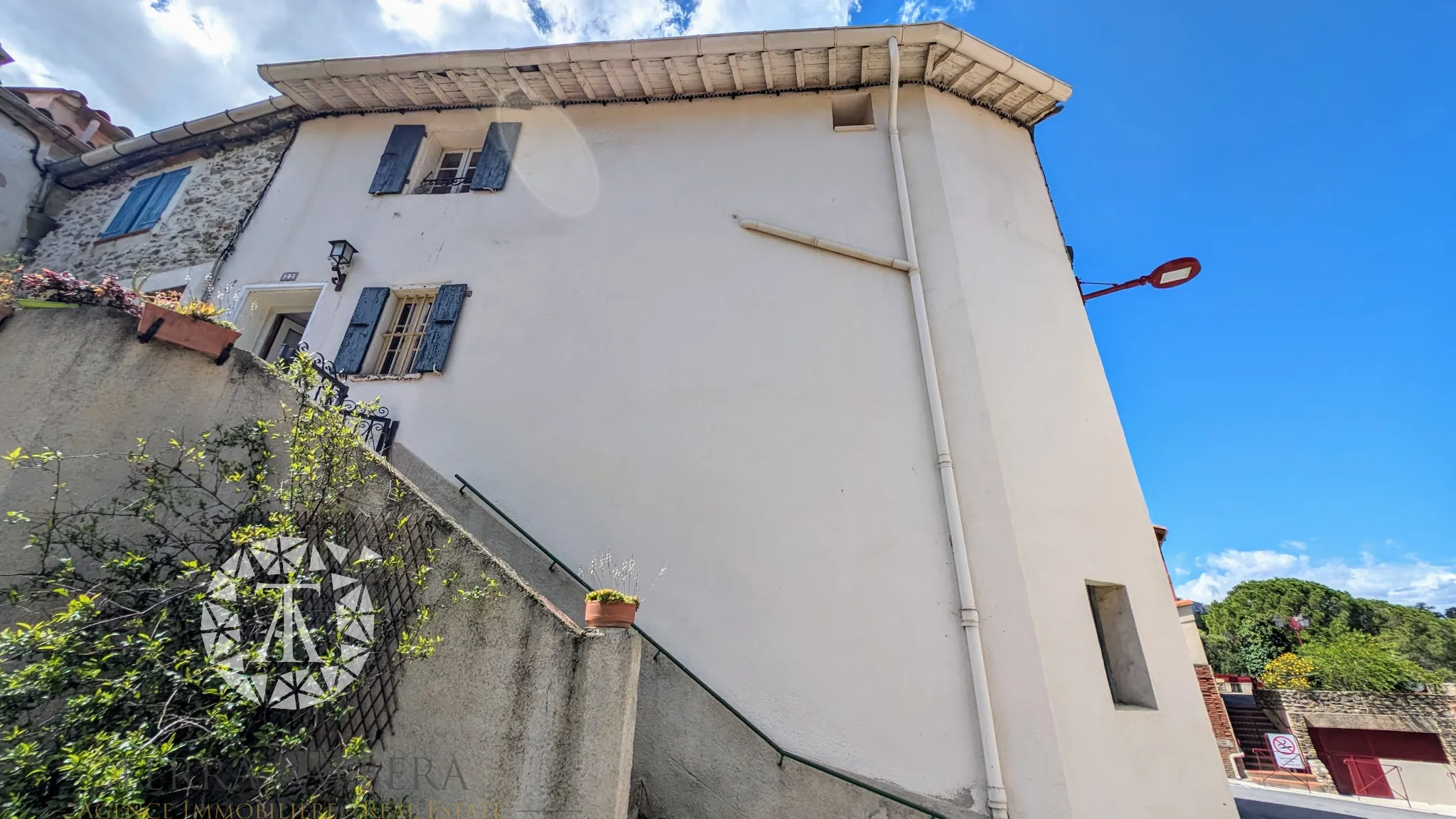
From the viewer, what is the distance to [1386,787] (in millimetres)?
17516

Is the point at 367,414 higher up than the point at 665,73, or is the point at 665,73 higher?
the point at 665,73

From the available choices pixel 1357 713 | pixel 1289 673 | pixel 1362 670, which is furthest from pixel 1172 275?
pixel 1289 673

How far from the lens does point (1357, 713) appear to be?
18.0 metres

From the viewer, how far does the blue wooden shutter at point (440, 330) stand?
20.1 ft

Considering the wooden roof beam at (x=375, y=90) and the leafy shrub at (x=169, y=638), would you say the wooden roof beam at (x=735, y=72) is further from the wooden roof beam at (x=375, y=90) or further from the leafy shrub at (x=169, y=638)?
the leafy shrub at (x=169, y=638)

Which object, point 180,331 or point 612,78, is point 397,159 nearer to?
point 612,78

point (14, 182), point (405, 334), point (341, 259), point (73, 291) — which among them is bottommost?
point (73, 291)

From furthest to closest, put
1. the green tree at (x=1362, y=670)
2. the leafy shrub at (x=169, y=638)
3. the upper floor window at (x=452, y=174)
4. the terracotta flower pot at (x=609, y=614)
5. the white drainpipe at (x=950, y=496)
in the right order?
the green tree at (x=1362, y=670), the upper floor window at (x=452, y=174), the white drainpipe at (x=950, y=496), the terracotta flower pot at (x=609, y=614), the leafy shrub at (x=169, y=638)

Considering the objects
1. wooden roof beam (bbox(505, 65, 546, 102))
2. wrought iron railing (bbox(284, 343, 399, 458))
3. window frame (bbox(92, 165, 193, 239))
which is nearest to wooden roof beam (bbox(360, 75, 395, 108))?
wooden roof beam (bbox(505, 65, 546, 102))

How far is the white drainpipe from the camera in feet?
13.1

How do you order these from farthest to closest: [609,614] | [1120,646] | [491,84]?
[491,84] → [1120,646] → [609,614]

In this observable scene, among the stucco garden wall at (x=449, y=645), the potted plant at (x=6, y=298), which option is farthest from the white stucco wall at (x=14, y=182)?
the stucco garden wall at (x=449, y=645)

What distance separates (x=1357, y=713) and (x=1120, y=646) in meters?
22.1

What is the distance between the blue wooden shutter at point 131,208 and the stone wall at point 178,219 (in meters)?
0.15
